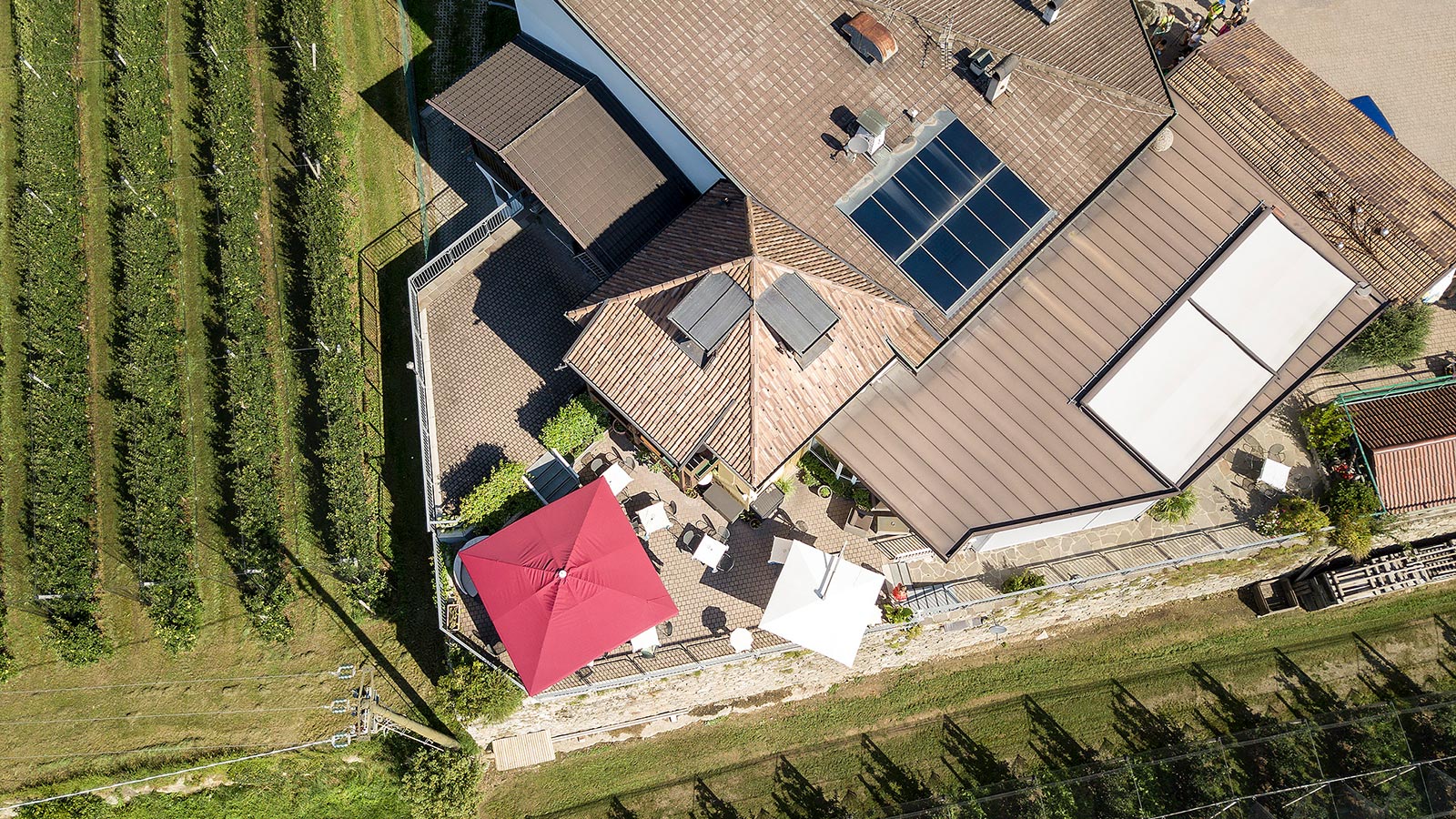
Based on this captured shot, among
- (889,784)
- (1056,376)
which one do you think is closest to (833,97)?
(1056,376)

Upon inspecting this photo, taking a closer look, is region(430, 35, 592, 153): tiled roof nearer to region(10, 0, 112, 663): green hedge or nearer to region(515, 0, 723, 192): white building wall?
region(515, 0, 723, 192): white building wall

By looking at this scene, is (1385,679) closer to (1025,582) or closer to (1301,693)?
(1301,693)

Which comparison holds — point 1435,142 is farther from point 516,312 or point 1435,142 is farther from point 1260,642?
point 516,312

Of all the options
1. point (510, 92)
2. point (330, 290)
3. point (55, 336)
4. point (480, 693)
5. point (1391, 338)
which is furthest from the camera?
point (55, 336)

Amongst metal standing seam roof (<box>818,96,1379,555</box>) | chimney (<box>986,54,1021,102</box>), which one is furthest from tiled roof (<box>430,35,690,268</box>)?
chimney (<box>986,54,1021,102</box>)

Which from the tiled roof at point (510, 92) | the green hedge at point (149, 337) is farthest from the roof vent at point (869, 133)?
the green hedge at point (149, 337)

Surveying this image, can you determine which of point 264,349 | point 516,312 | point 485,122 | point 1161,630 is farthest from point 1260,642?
point 264,349

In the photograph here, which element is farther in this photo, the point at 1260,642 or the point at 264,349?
the point at 1260,642
